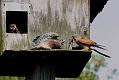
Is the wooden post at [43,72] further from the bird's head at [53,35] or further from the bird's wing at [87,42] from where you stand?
the bird's wing at [87,42]

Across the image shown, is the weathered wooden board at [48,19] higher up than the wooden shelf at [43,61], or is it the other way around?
the weathered wooden board at [48,19]

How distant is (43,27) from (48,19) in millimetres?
204

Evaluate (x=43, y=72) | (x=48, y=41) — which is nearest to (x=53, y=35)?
(x=48, y=41)

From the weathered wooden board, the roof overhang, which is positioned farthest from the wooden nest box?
the roof overhang

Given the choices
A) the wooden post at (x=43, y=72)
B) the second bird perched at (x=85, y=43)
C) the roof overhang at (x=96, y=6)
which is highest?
the roof overhang at (x=96, y=6)

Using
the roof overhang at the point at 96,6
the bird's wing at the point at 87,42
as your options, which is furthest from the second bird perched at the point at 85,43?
the roof overhang at the point at 96,6

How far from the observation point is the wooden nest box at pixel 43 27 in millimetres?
12875

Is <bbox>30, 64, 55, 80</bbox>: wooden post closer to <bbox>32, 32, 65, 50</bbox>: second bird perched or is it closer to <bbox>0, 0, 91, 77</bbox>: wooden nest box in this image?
<bbox>0, 0, 91, 77</bbox>: wooden nest box

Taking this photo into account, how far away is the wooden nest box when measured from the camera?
12.9 metres

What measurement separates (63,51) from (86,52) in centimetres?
44

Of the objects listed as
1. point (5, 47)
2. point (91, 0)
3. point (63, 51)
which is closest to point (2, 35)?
point (5, 47)

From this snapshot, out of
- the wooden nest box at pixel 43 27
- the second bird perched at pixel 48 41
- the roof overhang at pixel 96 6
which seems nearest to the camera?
the second bird perched at pixel 48 41

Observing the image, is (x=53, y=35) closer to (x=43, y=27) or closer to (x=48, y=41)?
(x=48, y=41)

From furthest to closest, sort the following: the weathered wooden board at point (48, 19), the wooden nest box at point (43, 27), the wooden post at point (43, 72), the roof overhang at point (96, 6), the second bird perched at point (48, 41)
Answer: the roof overhang at point (96, 6) → the wooden post at point (43, 72) → the weathered wooden board at point (48, 19) → the wooden nest box at point (43, 27) → the second bird perched at point (48, 41)
